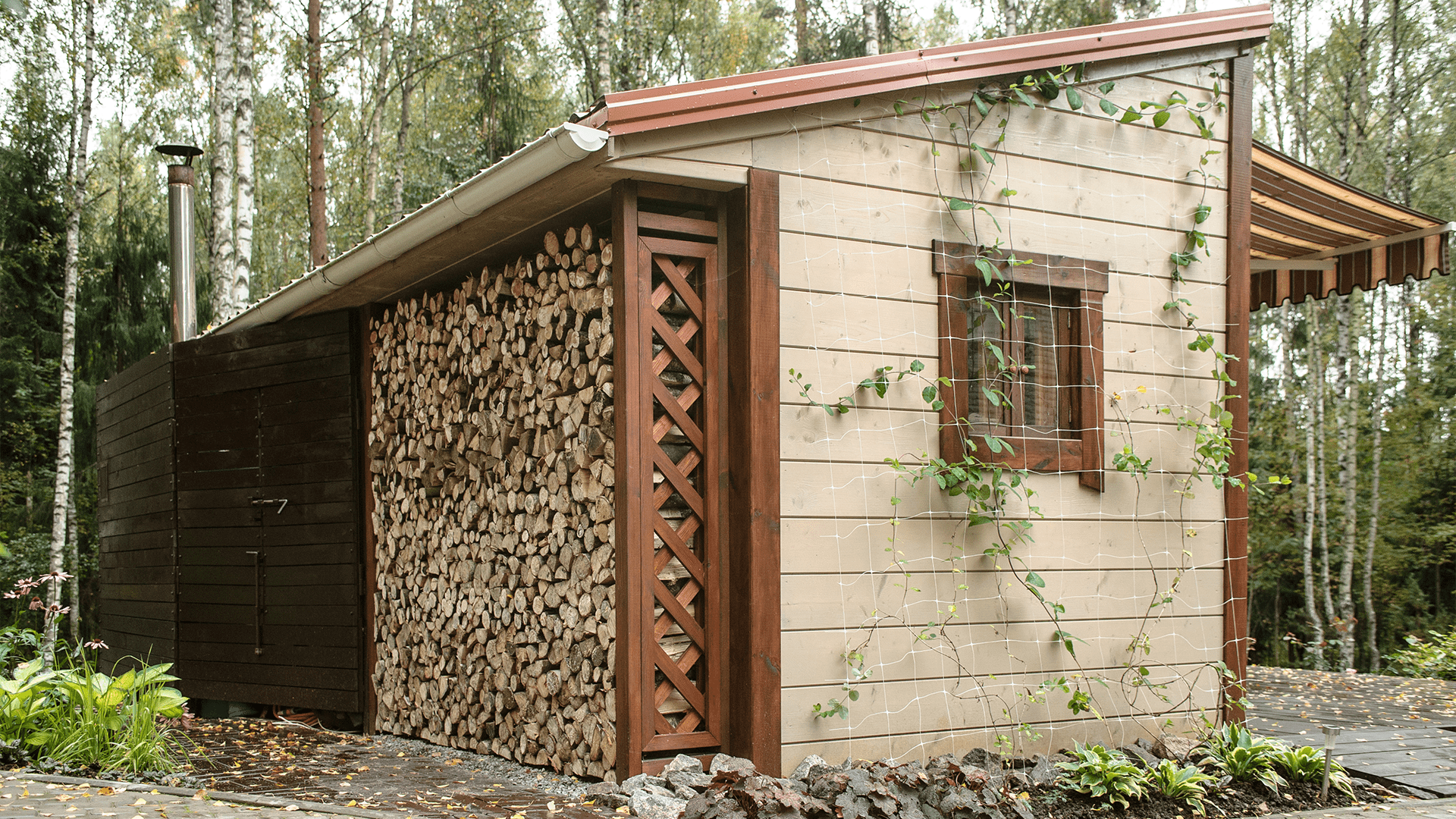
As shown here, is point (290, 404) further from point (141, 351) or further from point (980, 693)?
point (141, 351)

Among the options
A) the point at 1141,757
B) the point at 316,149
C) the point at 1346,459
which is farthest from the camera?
the point at 316,149

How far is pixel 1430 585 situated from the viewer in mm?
12125

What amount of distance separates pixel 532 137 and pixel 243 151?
675 centimetres

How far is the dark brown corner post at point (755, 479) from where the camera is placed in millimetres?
3615

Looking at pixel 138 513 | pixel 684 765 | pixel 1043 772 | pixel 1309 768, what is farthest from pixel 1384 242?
pixel 138 513

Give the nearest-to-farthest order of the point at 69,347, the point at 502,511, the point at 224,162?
the point at 502,511 → the point at 224,162 → the point at 69,347

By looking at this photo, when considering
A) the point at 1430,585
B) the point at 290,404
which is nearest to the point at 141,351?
the point at 290,404

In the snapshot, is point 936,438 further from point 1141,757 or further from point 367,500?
point 367,500

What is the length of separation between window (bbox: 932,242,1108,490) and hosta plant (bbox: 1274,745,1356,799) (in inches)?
53.9

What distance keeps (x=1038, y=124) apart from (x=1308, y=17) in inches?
425

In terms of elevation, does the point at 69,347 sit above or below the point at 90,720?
above

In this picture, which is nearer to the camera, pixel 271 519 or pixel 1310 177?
pixel 1310 177

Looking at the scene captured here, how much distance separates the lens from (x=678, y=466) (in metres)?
3.74

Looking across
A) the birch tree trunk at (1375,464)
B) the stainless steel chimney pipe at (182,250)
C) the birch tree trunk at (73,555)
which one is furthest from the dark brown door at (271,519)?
the birch tree trunk at (1375,464)
